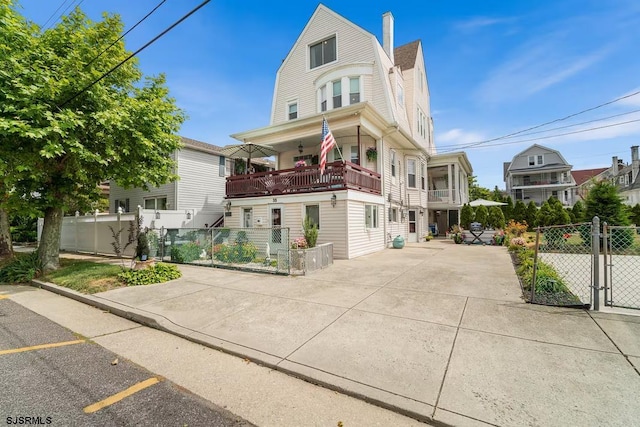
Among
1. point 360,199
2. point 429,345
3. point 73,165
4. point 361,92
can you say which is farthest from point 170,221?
point 429,345

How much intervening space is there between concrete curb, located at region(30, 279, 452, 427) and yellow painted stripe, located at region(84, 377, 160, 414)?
934 mm

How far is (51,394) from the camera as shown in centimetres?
287

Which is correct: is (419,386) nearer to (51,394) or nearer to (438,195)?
(51,394)

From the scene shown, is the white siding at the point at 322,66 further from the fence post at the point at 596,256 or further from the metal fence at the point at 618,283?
the fence post at the point at 596,256

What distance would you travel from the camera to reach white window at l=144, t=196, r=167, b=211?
57.6 ft

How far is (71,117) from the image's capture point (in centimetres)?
725

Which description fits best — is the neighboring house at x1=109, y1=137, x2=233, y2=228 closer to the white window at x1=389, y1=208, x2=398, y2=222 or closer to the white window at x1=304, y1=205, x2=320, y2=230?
the white window at x1=304, y1=205, x2=320, y2=230

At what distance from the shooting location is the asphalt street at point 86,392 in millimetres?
2492

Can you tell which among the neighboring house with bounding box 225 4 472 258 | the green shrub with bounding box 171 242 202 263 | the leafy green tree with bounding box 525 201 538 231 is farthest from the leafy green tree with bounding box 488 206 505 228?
the green shrub with bounding box 171 242 202 263

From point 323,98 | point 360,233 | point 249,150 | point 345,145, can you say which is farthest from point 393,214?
point 249,150

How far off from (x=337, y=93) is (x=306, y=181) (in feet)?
20.4

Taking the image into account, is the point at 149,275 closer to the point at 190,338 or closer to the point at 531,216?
the point at 190,338

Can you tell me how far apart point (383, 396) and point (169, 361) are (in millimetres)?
2753

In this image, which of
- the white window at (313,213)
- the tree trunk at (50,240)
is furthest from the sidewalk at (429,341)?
the white window at (313,213)
